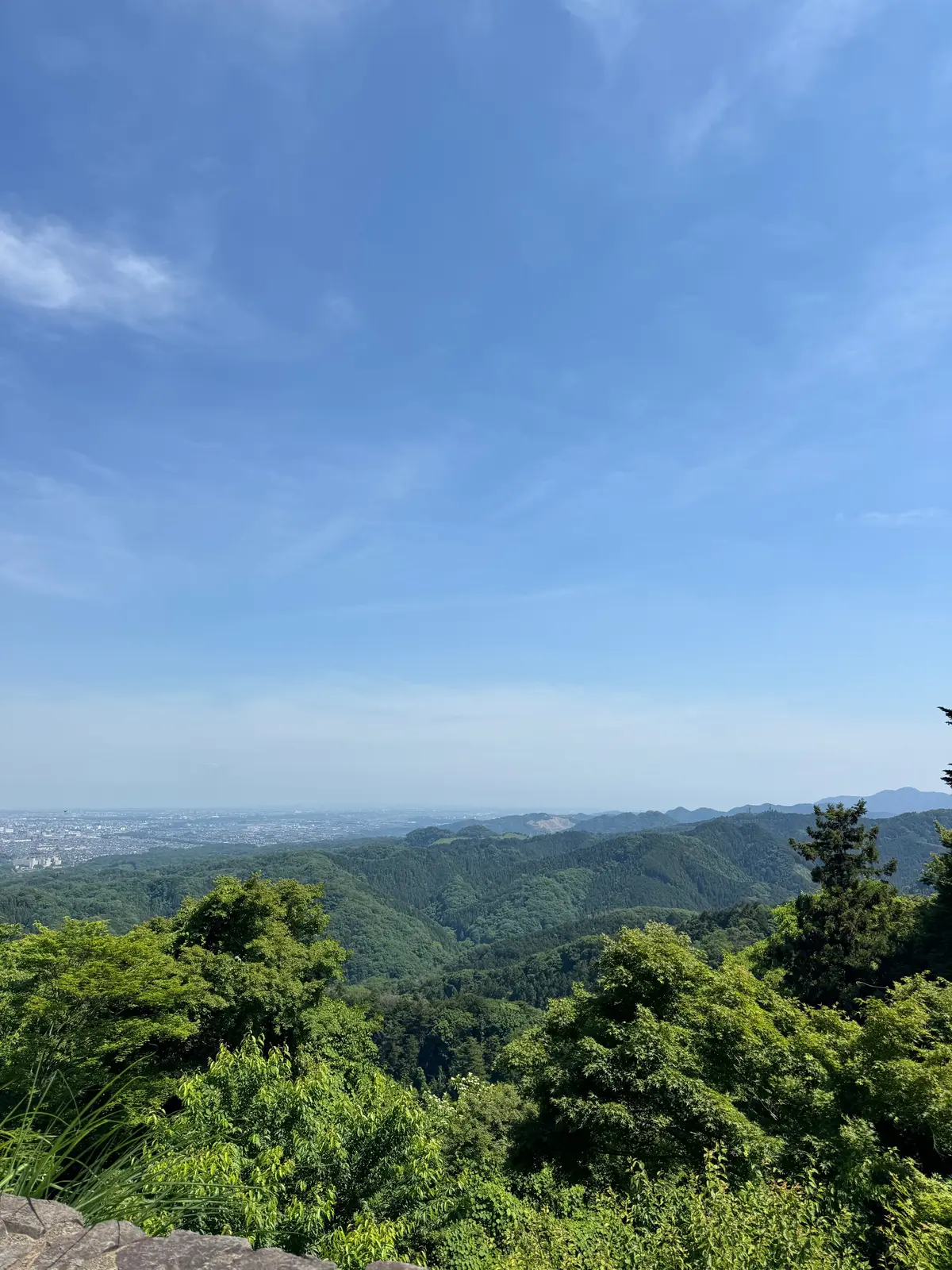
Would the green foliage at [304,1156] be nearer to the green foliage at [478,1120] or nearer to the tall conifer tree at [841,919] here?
the green foliage at [478,1120]

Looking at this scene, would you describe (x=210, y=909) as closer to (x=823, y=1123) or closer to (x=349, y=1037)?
(x=349, y=1037)

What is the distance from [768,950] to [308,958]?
21.7 m

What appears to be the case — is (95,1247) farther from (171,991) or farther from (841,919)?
(841,919)

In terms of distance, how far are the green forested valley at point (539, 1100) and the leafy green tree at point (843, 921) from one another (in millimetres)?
114

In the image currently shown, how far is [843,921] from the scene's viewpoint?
25.3 m

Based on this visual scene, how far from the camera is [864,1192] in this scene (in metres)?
10.4

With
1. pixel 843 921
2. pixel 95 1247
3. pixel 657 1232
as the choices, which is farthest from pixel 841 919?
pixel 95 1247

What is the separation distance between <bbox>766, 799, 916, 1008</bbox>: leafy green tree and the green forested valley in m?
0.11

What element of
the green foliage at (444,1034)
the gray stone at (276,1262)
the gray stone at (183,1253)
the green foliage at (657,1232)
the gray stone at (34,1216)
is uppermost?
the gray stone at (34,1216)

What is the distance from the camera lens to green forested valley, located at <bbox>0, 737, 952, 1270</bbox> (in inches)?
272

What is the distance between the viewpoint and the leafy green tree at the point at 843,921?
24.4 meters

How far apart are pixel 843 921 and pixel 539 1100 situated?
16.5 m

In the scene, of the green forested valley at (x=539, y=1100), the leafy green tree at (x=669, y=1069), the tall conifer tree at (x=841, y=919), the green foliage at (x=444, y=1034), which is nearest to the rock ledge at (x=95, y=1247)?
the green forested valley at (x=539, y=1100)

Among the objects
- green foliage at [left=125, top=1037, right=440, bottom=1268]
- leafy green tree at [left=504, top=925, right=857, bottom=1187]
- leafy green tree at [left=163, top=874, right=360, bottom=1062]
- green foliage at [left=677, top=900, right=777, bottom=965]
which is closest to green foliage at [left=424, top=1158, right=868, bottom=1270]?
green foliage at [left=125, top=1037, right=440, bottom=1268]
